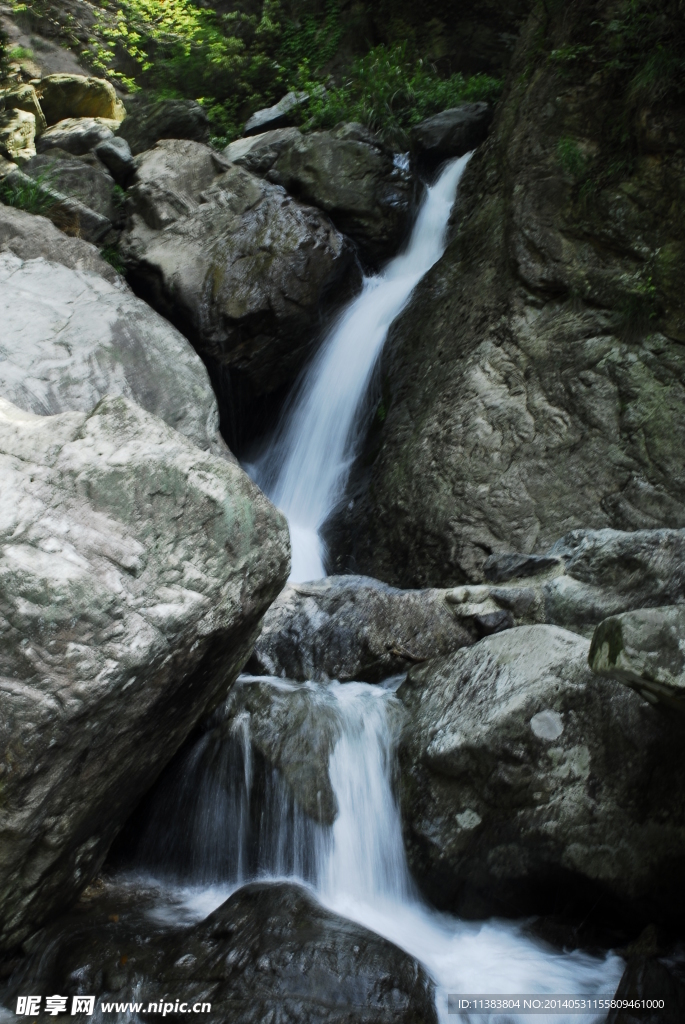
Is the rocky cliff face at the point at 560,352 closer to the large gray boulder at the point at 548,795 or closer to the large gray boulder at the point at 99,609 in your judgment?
the large gray boulder at the point at 548,795

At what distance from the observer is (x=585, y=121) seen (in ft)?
21.9

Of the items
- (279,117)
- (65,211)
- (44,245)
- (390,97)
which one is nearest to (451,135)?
(390,97)

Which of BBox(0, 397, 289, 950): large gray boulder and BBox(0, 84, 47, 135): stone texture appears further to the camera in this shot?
BBox(0, 84, 47, 135): stone texture

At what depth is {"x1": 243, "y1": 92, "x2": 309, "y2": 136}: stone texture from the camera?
35.5 ft

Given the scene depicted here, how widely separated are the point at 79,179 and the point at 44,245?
212cm

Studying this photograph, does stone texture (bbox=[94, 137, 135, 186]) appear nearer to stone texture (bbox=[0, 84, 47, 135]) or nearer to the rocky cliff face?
stone texture (bbox=[0, 84, 47, 135])

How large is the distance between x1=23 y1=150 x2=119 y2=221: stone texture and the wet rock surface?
764cm

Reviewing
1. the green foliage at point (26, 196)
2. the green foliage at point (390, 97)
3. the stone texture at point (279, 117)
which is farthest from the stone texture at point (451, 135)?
the green foliage at point (26, 196)

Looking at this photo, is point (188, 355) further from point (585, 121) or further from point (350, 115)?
point (350, 115)

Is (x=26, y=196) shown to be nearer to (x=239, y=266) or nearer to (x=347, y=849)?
(x=239, y=266)

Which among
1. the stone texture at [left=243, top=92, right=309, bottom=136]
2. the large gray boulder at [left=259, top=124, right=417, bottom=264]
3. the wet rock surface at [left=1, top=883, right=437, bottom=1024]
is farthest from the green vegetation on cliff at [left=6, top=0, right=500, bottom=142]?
the wet rock surface at [left=1, top=883, right=437, bottom=1024]

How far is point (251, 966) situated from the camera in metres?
2.85

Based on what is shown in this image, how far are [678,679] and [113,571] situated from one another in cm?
208

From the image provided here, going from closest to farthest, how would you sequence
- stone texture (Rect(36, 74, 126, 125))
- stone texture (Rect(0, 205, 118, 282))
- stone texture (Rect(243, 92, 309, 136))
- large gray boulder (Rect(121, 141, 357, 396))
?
stone texture (Rect(0, 205, 118, 282)) < large gray boulder (Rect(121, 141, 357, 396)) < stone texture (Rect(243, 92, 309, 136)) < stone texture (Rect(36, 74, 126, 125))
